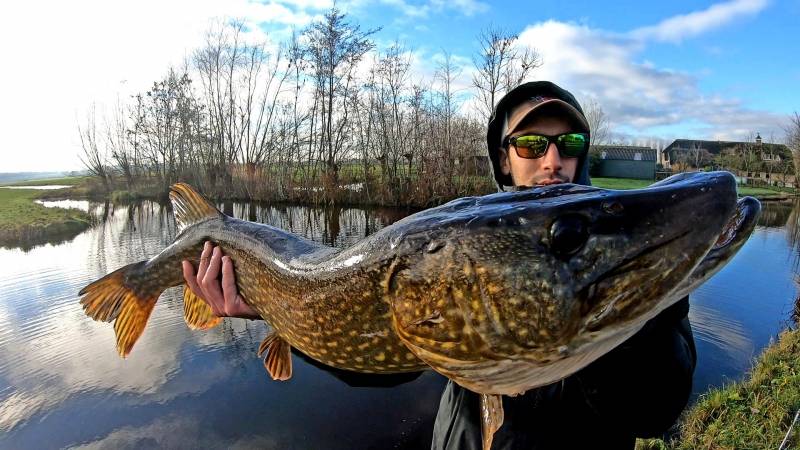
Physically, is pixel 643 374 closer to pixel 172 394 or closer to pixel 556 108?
pixel 556 108

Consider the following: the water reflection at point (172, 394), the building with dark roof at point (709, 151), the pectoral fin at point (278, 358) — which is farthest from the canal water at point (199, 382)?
the building with dark roof at point (709, 151)

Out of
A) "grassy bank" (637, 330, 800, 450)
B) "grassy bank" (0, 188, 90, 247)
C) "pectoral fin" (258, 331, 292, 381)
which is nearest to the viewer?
"pectoral fin" (258, 331, 292, 381)

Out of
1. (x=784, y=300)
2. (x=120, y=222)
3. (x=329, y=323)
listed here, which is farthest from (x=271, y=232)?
(x=120, y=222)

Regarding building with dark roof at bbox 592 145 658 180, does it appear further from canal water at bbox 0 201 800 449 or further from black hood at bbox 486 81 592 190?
black hood at bbox 486 81 592 190

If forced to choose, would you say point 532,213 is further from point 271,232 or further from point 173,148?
point 173,148

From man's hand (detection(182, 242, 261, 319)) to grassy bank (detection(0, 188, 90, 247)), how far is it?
15.8m

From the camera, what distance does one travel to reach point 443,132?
72.3 feet

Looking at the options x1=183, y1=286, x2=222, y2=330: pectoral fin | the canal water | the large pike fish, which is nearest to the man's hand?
x1=183, y1=286, x2=222, y2=330: pectoral fin

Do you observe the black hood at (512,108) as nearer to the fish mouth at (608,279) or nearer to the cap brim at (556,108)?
the cap brim at (556,108)

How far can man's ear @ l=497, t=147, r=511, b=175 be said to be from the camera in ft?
7.66

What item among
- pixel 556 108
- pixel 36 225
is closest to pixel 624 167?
pixel 36 225

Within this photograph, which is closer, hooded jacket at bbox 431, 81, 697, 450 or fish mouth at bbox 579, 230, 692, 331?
fish mouth at bbox 579, 230, 692, 331

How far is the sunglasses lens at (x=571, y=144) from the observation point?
2.04 meters

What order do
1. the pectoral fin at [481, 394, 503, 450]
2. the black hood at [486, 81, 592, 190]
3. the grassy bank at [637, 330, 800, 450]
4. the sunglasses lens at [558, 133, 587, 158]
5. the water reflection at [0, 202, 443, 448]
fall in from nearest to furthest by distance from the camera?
the pectoral fin at [481, 394, 503, 450], the sunglasses lens at [558, 133, 587, 158], the black hood at [486, 81, 592, 190], the grassy bank at [637, 330, 800, 450], the water reflection at [0, 202, 443, 448]
